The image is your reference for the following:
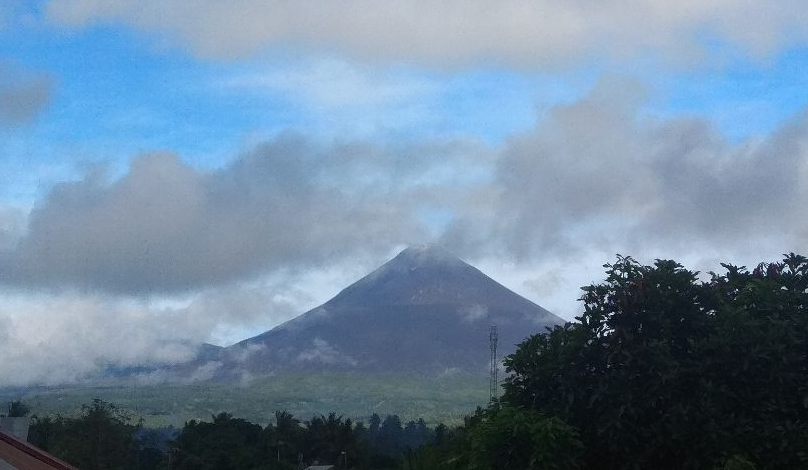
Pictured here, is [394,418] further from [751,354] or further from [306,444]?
[751,354]

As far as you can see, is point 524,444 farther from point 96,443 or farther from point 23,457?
point 96,443

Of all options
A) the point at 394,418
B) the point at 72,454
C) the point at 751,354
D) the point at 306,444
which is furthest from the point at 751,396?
the point at 394,418

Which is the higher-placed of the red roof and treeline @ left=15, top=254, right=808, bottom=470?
treeline @ left=15, top=254, right=808, bottom=470

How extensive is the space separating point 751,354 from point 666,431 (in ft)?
11.1

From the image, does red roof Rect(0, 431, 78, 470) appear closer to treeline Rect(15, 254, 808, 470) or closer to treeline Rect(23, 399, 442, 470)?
treeline Rect(15, 254, 808, 470)

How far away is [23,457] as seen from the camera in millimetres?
25281

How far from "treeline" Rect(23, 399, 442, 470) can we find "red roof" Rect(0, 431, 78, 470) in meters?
42.2

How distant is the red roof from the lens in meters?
23.2

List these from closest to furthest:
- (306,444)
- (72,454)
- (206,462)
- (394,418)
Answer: (72,454), (206,462), (306,444), (394,418)

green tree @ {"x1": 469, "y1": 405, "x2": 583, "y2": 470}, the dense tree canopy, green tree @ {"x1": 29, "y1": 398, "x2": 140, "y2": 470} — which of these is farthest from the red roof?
green tree @ {"x1": 29, "y1": 398, "x2": 140, "y2": 470}

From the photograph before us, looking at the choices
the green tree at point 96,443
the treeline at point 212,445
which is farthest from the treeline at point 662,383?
the treeline at point 212,445

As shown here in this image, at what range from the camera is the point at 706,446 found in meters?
30.3

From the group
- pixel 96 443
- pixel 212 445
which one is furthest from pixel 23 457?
pixel 212 445

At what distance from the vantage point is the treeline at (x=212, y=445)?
7350cm
